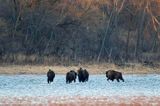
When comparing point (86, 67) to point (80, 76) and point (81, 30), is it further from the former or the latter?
point (81, 30)

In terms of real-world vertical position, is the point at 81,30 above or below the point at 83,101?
above

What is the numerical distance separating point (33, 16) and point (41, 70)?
11500mm

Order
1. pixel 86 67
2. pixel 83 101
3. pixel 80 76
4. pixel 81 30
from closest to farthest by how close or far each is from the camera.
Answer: pixel 83 101, pixel 80 76, pixel 86 67, pixel 81 30

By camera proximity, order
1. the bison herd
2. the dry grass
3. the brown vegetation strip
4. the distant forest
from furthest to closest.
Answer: the distant forest, the dry grass, the bison herd, the brown vegetation strip

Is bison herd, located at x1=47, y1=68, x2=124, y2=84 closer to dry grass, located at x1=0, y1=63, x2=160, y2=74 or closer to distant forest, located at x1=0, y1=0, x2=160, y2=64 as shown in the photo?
dry grass, located at x1=0, y1=63, x2=160, y2=74

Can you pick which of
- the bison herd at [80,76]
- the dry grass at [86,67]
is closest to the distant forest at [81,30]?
the dry grass at [86,67]

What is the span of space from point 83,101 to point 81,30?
3096 centimetres

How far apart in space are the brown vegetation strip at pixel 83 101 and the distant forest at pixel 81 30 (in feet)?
74.0

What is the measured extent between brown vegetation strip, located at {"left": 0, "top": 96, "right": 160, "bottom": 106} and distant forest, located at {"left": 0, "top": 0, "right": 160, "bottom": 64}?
22.5 metres

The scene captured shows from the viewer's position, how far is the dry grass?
38344 mm

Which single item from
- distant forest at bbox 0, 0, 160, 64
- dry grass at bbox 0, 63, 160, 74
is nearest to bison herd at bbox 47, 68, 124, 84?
dry grass at bbox 0, 63, 160, 74

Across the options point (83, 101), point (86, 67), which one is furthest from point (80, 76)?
point (83, 101)

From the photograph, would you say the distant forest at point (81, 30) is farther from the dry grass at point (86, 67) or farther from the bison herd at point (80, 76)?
the bison herd at point (80, 76)

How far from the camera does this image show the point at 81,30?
2020 inches
